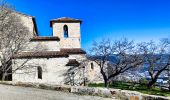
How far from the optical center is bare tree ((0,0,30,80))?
36.2 m

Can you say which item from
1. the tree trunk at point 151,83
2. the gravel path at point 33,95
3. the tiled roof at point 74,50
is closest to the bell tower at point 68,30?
the tiled roof at point 74,50

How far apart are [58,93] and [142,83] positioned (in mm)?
35686

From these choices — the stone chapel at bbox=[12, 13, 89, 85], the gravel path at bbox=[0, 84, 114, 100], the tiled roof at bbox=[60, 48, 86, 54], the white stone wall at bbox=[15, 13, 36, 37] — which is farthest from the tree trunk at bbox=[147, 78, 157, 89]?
the gravel path at bbox=[0, 84, 114, 100]

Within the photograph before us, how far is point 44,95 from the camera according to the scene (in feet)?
38.8

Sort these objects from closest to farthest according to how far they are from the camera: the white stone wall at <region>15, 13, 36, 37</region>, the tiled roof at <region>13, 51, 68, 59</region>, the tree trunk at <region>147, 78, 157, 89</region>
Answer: the tiled roof at <region>13, 51, 68, 59</region>
the white stone wall at <region>15, 13, 36, 37</region>
the tree trunk at <region>147, 78, 157, 89</region>

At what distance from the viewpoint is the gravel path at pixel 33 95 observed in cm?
1136

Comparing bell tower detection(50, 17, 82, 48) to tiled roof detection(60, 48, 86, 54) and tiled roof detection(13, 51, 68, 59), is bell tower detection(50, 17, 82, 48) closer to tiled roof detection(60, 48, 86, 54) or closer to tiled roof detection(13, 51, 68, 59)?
tiled roof detection(60, 48, 86, 54)

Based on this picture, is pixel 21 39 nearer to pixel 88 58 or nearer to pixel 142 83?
pixel 88 58

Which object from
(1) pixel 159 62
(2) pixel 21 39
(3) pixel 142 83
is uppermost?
(2) pixel 21 39

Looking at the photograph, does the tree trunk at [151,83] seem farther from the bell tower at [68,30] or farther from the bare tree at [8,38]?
the bare tree at [8,38]

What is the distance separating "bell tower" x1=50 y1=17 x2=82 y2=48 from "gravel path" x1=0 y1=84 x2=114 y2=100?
34496mm

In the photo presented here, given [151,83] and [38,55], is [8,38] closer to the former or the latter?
[38,55]

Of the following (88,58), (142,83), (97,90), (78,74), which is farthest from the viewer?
(142,83)

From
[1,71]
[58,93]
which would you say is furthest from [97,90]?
[1,71]
